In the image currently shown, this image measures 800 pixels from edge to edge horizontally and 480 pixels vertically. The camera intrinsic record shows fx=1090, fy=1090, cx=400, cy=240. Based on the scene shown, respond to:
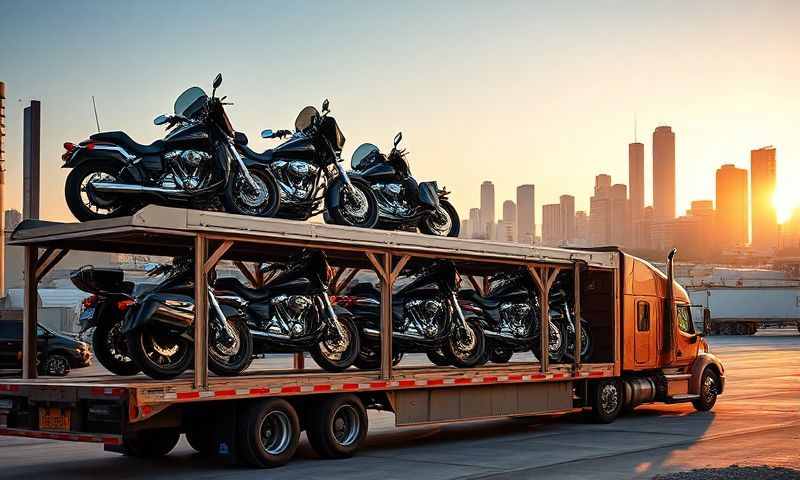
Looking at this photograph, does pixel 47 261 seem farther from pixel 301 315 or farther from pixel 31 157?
pixel 31 157

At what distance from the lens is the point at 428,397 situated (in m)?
14.3

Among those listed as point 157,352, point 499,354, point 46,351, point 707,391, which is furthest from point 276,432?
point 46,351

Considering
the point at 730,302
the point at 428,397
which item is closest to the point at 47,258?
the point at 428,397

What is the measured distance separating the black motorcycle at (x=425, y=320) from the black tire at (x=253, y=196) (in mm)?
1762

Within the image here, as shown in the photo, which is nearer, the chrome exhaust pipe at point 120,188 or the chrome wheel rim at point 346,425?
the chrome exhaust pipe at point 120,188

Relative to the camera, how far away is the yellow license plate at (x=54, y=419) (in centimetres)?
1125

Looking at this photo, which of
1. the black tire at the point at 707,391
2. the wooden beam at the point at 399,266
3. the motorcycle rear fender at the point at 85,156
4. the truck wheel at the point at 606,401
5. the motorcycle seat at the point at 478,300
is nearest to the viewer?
the motorcycle rear fender at the point at 85,156

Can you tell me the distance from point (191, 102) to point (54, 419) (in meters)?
4.13

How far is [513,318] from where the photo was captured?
1731 cm

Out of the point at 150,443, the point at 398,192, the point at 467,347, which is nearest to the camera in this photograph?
the point at 150,443

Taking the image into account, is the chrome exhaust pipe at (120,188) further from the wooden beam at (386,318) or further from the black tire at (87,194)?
the wooden beam at (386,318)

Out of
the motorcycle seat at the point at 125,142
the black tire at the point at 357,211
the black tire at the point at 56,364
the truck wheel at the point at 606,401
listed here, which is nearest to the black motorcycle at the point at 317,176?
the black tire at the point at 357,211

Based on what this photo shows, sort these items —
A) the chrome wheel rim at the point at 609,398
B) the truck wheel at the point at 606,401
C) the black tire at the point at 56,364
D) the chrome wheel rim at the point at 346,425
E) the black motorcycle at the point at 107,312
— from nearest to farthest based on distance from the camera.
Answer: the black motorcycle at the point at 107,312 → the chrome wheel rim at the point at 346,425 → the truck wheel at the point at 606,401 → the chrome wheel rim at the point at 609,398 → the black tire at the point at 56,364

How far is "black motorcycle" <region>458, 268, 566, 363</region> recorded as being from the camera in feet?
55.8
